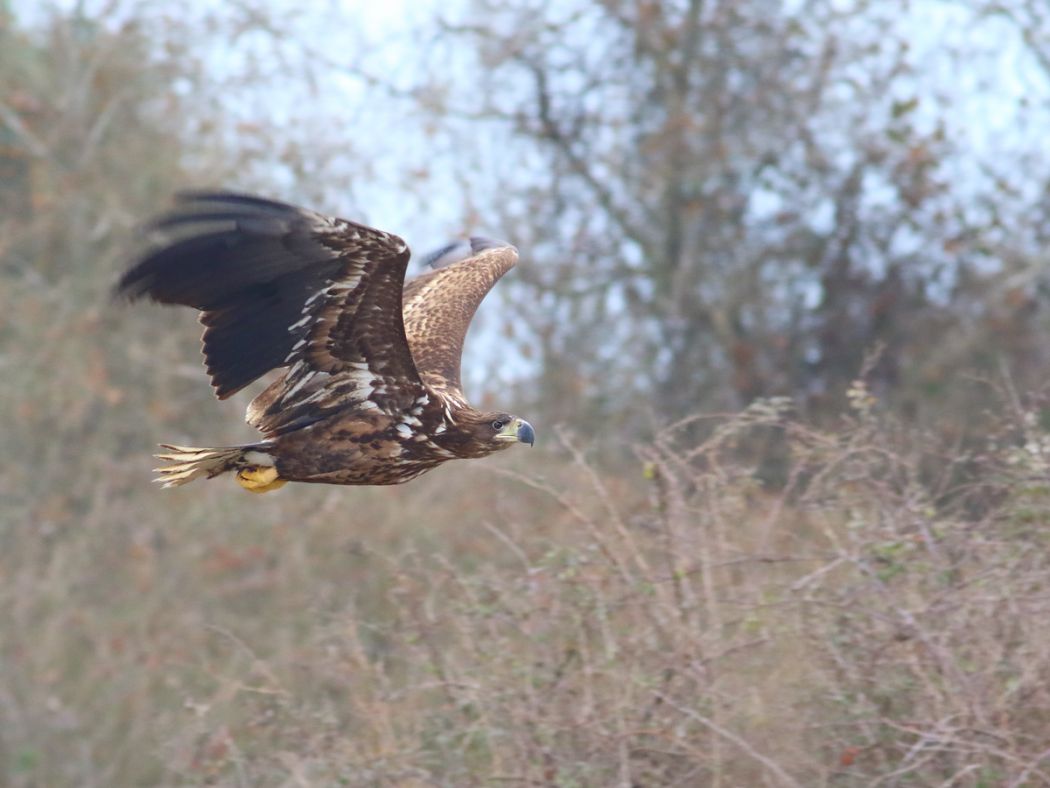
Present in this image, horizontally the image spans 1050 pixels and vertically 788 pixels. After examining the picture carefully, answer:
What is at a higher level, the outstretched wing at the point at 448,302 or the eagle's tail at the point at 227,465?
the outstretched wing at the point at 448,302

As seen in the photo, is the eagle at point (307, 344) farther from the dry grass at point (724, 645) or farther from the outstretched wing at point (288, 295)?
the dry grass at point (724, 645)

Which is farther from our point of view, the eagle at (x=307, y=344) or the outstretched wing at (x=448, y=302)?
the outstretched wing at (x=448, y=302)

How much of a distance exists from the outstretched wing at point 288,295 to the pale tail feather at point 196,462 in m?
0.20

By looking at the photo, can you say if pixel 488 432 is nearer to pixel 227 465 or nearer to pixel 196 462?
pixel 227 465

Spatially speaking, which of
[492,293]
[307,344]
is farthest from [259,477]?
[492,293]

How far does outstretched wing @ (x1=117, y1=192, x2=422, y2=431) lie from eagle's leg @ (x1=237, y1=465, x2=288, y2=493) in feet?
0.57

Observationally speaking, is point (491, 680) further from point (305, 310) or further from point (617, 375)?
point (617, 375)

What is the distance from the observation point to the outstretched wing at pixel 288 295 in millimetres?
6469

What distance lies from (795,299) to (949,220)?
1603 mm

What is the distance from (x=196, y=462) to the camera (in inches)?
292

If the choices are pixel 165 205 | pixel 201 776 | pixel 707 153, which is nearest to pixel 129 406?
pixel 165 205

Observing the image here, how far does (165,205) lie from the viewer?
16.1 m

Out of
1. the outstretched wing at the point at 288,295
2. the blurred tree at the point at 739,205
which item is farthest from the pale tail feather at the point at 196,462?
the blurred tree at the point at 739,205

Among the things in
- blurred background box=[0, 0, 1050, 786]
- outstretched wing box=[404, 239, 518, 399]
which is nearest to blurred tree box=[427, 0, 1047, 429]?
blurred background box=[0, 0, 1050, 786]
